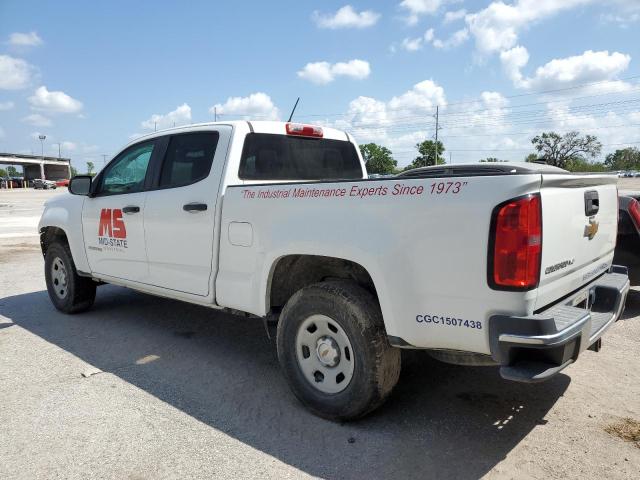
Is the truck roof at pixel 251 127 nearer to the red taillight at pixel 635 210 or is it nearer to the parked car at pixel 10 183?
the red taillight at pixel 635 210

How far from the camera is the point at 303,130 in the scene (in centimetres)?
467

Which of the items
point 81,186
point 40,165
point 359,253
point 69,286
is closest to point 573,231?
point 359,253

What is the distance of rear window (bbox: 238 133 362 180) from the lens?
419 cm

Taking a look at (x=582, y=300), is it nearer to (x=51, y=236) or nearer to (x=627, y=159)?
(x=51, y=236)

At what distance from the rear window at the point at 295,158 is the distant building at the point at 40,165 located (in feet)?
326

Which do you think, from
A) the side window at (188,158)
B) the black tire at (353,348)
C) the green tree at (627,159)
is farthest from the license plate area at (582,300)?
the green tree at (627,159)

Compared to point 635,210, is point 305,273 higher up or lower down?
lower down

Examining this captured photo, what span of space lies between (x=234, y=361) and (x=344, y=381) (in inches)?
59.1

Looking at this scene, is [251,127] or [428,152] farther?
[428,152]

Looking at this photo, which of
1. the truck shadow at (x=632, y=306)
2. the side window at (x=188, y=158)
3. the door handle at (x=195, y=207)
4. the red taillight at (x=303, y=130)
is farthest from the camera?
the truck shadow at (x=632, y=306)

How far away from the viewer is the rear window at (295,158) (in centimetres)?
419

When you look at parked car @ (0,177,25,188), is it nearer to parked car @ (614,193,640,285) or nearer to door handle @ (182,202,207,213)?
door handle @ (182,202,207,213)

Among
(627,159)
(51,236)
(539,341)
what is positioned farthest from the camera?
(627,159)

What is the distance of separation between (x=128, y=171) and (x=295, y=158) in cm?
175
